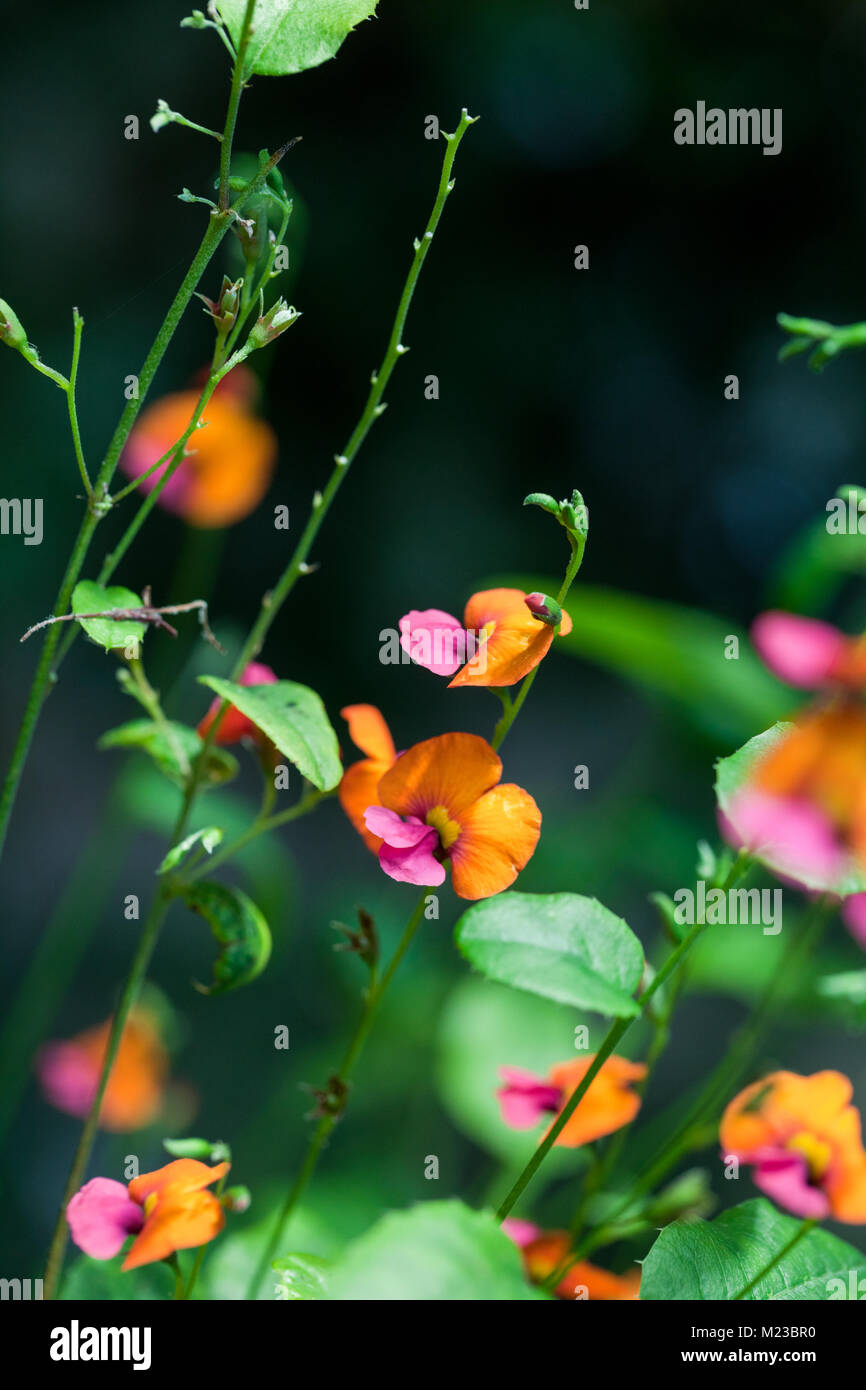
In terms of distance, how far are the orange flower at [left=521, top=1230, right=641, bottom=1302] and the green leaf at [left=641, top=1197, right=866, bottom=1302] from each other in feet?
0.22

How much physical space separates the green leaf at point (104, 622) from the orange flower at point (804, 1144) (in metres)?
0.25

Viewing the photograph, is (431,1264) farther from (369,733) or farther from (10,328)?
(10,328)

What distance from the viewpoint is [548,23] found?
1.34 m

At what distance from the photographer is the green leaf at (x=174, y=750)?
0.40 meters

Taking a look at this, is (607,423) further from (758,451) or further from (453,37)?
(453,37)

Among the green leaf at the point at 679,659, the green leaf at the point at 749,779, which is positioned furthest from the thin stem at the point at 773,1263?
the green leaf at the point at 679,659

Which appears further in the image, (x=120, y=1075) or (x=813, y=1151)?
(x=120, y=1075)

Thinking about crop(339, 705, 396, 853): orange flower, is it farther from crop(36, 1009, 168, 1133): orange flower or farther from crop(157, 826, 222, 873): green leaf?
crop(36, 1009, 168, 1133): orange flower

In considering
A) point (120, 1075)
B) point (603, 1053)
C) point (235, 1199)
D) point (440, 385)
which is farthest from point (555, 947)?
point (440, 385)

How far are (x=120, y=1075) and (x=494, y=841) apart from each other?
602mm

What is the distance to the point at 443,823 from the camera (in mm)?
336

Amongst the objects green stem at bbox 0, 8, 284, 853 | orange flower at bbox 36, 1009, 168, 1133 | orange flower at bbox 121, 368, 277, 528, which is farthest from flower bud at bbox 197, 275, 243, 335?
orange flower at bbox 36, 1009, 168, 1133

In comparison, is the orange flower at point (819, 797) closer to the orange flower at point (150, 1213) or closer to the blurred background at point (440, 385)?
the orange flower at point (150, 1213)

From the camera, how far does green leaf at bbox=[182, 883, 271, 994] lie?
367 mm
